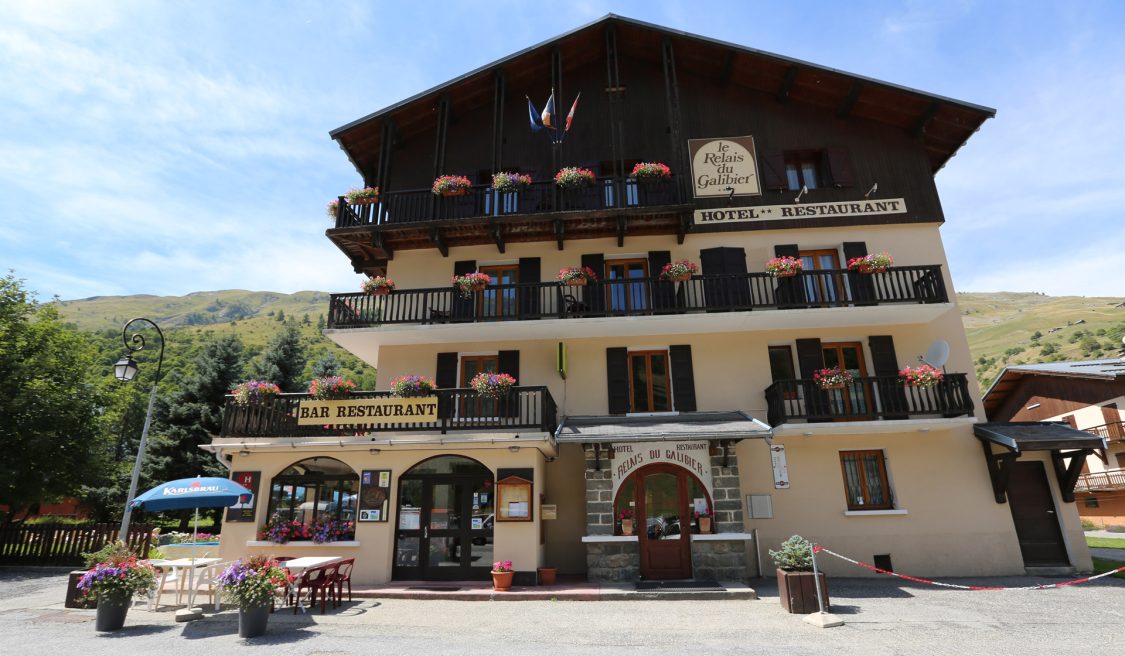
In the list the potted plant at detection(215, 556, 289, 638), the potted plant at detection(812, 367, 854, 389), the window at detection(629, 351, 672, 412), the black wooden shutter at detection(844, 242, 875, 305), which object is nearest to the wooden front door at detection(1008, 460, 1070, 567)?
the potted plant at detection(812, 367, 854, 389)

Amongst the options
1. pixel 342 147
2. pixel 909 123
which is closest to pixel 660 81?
pixel 909 123

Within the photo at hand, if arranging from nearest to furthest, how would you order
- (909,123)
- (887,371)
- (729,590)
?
(729,590)
(887,371)
(909,123)

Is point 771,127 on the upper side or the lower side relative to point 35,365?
upper

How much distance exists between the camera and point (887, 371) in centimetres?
1420

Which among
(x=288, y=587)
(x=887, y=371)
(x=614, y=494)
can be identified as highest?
(x=887, y=371)

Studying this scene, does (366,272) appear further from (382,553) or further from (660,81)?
(660,81)

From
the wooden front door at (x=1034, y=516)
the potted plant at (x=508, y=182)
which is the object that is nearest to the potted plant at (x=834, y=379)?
the wooden front door at (x=1034, y=516)

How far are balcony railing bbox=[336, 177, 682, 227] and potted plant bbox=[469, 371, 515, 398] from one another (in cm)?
478

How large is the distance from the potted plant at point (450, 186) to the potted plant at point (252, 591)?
10301 millimetres

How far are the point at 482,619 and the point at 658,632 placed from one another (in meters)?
3.05

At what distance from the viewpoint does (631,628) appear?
868cm

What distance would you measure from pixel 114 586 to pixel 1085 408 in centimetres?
3518

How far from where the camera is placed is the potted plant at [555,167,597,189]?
15.1 m

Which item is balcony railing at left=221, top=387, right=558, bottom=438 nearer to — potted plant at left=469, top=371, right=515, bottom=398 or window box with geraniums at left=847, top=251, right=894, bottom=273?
potted plant at left=469, top=371, right=515, bottom=398
